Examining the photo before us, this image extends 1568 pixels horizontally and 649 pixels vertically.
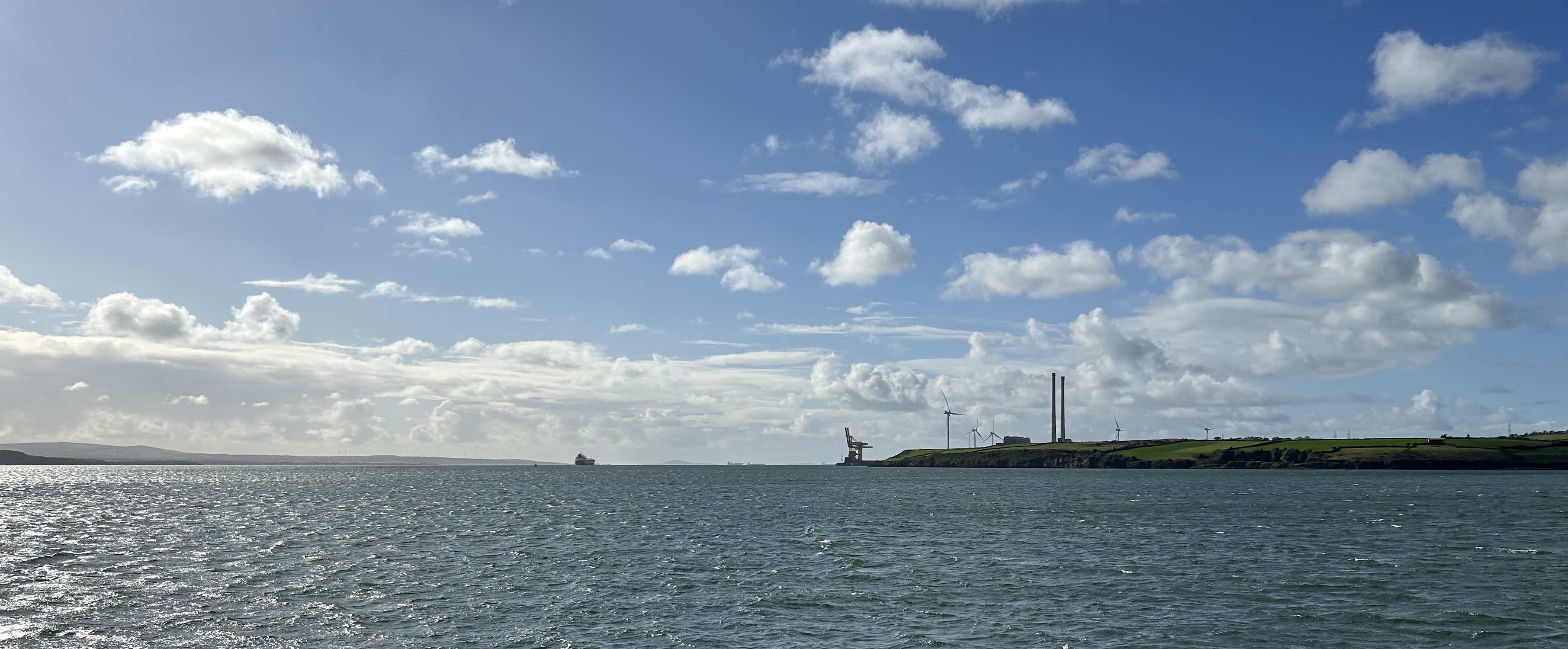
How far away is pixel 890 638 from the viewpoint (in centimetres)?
3828

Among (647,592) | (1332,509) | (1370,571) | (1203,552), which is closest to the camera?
(647,592)

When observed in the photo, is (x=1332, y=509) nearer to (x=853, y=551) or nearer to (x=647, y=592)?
(x=853, y=551)

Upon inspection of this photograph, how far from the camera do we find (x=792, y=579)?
54.1m

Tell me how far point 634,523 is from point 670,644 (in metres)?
56.3

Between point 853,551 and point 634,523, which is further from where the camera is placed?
point 634,523

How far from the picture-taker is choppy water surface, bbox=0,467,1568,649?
127ft

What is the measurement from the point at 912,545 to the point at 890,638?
1322 inches

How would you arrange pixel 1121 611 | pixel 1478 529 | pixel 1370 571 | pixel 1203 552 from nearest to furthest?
pixel 1121 611 → pixel 1370 571 → pixel 1203 552 → pixel 1478 529

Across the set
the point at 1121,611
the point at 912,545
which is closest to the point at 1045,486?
the point at 912,545

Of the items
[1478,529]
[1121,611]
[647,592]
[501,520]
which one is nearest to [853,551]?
[647,592]

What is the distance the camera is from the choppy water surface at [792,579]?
38844mm

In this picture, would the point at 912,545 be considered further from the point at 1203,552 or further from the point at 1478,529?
the point at 1478,529

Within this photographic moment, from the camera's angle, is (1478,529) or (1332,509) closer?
(1478,529)

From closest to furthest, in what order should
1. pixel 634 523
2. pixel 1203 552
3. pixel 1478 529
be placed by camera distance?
pixel 1203 552
pixel 1478 529
pixel 634 523
